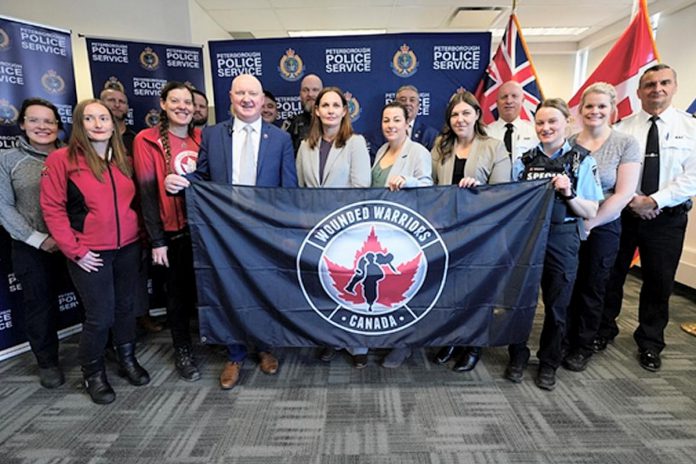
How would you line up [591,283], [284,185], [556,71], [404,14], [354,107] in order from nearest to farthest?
[284,185], [591,283], [354,107], [404,14], [556,71]

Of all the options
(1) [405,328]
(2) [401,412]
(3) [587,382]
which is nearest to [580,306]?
(3) [587,382]

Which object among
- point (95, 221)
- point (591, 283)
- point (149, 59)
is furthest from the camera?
point (149, 59)

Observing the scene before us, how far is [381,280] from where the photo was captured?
88.7 inches

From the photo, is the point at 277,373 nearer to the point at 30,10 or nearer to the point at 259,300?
the point at 259,300

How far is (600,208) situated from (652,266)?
0.70 metres

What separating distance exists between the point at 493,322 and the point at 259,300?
135cm

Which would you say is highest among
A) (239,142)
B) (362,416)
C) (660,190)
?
(239,142)

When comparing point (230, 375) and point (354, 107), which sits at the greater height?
point (354, 107)

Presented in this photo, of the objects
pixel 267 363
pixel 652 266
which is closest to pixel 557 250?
pixel 652 266

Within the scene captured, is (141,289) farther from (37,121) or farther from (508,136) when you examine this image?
(508,136)

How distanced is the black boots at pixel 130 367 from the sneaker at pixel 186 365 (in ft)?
0.64

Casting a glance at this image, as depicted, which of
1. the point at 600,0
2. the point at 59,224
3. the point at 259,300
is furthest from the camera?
the point at 600,0

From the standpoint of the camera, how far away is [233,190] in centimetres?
217

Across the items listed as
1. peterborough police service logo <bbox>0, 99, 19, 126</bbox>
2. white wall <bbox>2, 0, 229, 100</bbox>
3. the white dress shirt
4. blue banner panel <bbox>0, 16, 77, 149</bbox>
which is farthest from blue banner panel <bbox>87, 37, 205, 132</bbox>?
the white dress shirt
